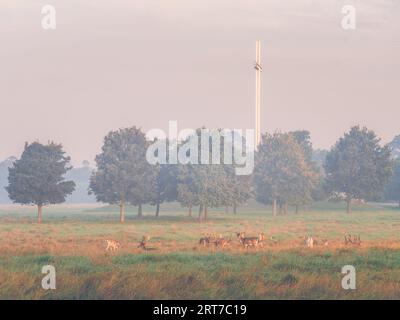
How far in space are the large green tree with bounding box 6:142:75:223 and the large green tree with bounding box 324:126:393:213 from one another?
52587mm

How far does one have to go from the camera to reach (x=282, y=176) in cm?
11144

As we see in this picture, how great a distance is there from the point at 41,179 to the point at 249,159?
126ft

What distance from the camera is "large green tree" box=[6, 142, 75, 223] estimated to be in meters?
88.4

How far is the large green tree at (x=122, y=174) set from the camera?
89250 millimetres

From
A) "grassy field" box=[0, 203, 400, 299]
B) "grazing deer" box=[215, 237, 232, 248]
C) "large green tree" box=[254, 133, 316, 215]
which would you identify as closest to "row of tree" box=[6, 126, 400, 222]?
"large green tree" box=[254, 133, 316, 215]

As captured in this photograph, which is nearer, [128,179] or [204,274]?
[204,274]

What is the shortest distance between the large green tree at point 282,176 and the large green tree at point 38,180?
35543 mm

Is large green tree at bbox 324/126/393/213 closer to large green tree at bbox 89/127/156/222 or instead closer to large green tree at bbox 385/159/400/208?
large green tree at bbox 385/159/400/208

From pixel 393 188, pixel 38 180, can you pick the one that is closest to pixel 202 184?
pixel 38 180

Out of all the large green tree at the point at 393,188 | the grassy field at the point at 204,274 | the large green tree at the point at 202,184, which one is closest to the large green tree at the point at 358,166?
the large green tree at the point at 393,188

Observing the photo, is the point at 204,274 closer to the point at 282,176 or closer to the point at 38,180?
the point at 38,180

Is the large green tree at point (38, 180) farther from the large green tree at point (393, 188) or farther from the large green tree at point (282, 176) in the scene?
the large green tree at point (393, 188)

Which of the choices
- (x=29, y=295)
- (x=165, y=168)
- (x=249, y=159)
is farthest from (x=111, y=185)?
(x=29, y=295)

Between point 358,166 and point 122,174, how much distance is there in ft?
179
